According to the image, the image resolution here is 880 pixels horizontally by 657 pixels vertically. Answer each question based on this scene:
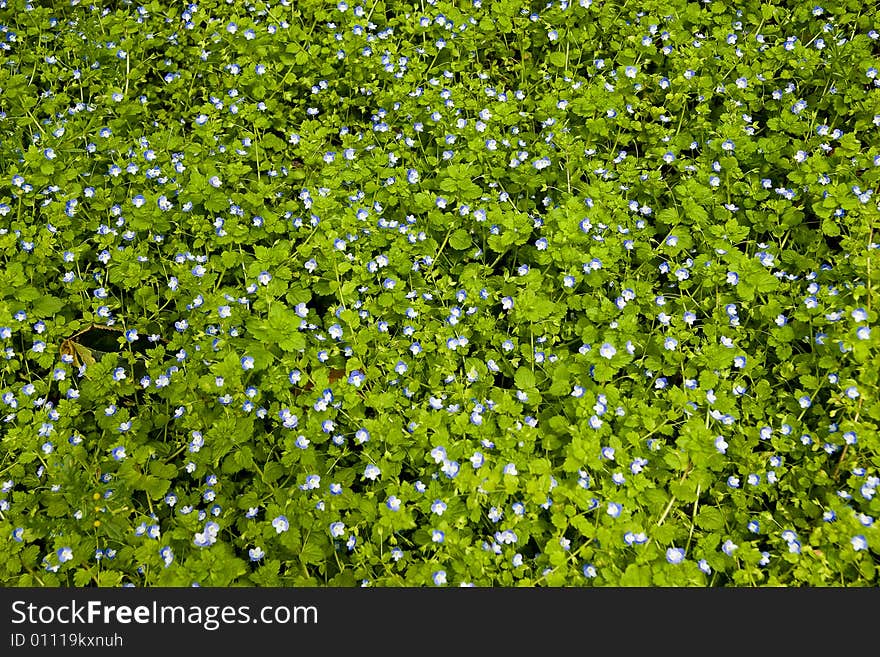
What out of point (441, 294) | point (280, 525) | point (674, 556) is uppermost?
point (441, 294)

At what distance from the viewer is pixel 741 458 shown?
273 cm

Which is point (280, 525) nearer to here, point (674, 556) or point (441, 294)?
point (441, 294)

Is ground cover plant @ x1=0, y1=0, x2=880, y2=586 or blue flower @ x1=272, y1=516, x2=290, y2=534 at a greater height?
ground cover plant @ x1=0, y1=0, x2=880, y2=586

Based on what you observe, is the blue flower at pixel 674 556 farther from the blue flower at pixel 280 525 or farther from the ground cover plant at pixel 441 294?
the blue flower at pixel 280 525

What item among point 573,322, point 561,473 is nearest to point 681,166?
point 573,322

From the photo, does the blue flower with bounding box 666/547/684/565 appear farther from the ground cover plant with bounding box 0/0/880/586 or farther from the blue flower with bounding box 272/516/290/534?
the blue flower with bounding box 272/516/290/534

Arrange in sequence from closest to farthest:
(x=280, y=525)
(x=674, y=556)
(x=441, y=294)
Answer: (x=674, y=556) → (x=280, y=525) → (x=441, y=294)

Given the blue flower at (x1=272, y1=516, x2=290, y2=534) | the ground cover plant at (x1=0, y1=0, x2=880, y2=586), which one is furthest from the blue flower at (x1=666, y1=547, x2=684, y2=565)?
the blue flower at (x1=272, y1=516, x2=290, y2=534)

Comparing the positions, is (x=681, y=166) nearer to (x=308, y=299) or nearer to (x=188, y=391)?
(x=308, y=299)

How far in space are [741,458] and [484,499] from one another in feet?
3.26

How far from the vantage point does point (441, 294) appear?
3.15 metres

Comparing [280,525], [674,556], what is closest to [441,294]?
[280,525]

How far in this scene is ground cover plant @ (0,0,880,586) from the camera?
101 inches

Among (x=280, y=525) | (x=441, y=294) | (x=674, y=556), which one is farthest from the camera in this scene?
(x=441, y=294)
